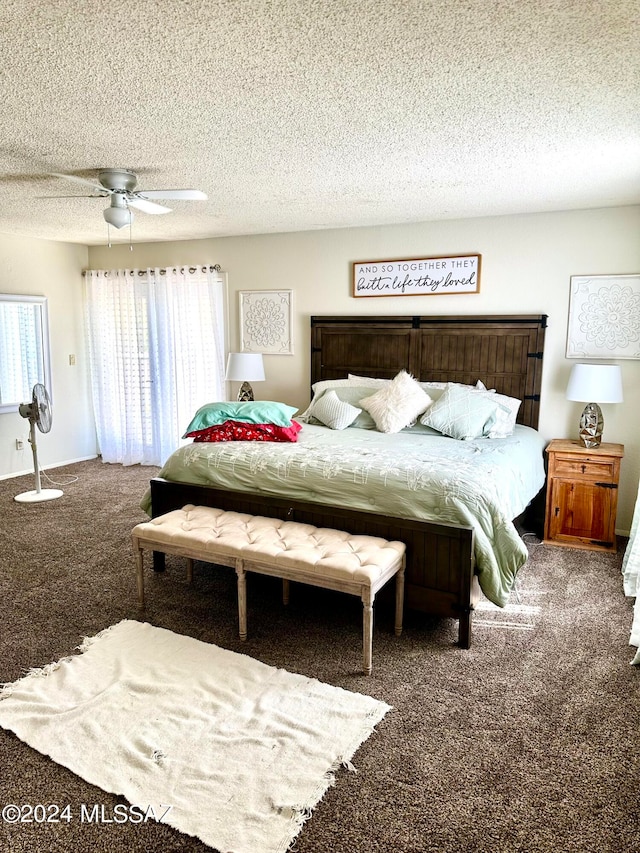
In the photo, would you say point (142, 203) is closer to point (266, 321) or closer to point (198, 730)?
point (266, 321)

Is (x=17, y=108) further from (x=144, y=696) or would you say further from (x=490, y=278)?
(x=490, y=278)

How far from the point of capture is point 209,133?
2828mm

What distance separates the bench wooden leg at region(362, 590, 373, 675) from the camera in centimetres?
254

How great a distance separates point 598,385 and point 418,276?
1732 mm

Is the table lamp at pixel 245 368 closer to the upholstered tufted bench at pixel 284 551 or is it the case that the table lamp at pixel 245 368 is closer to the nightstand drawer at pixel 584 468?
the upholstered tufted bench at pixel 284 551

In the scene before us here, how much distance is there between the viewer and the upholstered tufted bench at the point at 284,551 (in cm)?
259

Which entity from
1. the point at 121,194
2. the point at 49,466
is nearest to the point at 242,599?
the point at 121,194

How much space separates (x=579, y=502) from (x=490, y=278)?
187 cm

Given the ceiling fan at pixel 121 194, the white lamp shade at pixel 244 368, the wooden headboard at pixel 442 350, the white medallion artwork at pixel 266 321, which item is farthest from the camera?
the white medallion artwork at pixel 266 321

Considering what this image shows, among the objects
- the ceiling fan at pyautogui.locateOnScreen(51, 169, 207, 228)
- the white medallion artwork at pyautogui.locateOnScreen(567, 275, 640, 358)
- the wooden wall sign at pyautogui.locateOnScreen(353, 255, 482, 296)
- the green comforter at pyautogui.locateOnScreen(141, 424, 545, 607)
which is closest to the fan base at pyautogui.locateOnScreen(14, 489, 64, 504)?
the green comforter at pyautogui.locateOnScreen(141, 424, 545, 607)

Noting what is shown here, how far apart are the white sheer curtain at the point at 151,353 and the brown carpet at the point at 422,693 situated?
7.37 feet

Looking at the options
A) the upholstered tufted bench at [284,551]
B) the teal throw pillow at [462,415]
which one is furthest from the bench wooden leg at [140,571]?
the teal throw pillow at [462,415]

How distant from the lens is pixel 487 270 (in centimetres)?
477

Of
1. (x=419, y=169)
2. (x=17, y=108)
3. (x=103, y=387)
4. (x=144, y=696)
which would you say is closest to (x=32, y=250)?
(x=103, y=387)
